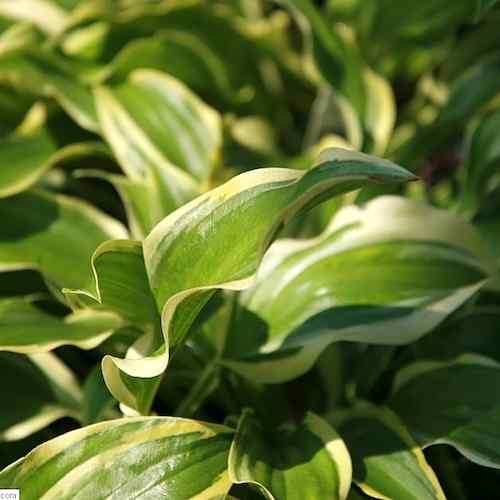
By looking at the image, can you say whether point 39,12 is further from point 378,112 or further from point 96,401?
point 96,401

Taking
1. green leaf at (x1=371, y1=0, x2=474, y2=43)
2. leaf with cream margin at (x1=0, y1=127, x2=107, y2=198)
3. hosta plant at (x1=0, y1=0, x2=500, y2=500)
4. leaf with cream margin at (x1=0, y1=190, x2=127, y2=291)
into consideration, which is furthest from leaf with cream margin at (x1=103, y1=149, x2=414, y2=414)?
green leaf at (x1=371, y1=0, x2=474, y2=43)

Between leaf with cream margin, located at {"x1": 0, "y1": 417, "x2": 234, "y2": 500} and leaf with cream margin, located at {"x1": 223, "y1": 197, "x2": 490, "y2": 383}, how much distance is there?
12cm

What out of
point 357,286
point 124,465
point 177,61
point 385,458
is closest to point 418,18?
point 177,61

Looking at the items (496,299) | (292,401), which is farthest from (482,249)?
(292,401)

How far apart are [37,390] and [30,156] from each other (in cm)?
29

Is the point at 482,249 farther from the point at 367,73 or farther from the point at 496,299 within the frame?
the point at 367,73

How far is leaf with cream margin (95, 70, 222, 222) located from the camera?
37.5 inches

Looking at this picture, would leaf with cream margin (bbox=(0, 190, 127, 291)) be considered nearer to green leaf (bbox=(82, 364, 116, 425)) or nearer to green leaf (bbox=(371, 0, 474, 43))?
green leaf (bbox=(82, 364, 116, 425))

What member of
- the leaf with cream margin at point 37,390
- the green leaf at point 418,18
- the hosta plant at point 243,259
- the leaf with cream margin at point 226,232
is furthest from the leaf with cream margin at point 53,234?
the green leaf at point 418,18

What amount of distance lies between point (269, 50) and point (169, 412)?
0.54 m

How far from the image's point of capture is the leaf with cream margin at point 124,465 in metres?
0.65

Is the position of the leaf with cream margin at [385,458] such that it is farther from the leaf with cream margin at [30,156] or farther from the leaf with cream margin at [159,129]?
the leaf with cream margin at [30,156]

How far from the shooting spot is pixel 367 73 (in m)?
1.12

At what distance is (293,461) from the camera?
75 centimetres
